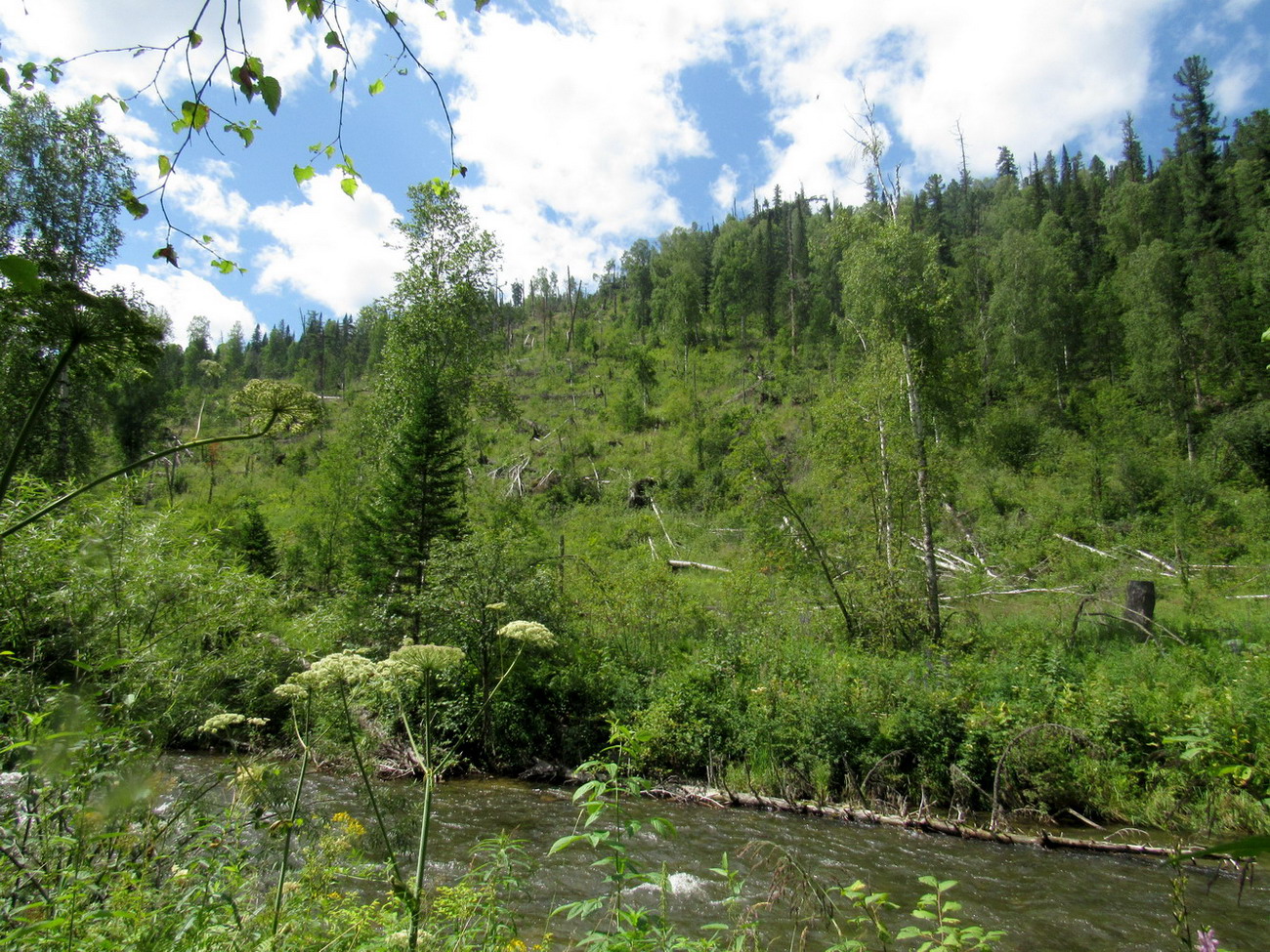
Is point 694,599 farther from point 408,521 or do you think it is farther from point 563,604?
point 408,521

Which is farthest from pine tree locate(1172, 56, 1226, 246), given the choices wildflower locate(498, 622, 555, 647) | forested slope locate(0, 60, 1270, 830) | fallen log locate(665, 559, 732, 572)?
wildflower locate(498, 622, 555, 647)

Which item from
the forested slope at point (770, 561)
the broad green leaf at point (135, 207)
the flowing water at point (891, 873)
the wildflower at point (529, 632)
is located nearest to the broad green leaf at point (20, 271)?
the forested slope at point (770, 561)

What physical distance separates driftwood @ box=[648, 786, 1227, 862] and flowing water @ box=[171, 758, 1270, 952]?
0.14 metres

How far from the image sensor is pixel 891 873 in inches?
308

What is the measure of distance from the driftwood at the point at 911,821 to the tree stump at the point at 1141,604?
4697 millimetres

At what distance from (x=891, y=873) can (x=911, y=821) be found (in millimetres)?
1618

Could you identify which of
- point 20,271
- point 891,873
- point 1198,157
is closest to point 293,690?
point 20,271

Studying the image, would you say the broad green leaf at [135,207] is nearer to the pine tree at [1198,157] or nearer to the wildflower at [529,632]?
the wildflower at [529,632]

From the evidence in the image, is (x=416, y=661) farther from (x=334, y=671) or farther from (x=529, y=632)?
(x=529, y=632)

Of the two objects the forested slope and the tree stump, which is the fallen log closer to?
the forested slope

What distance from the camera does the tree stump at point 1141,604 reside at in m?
12.5

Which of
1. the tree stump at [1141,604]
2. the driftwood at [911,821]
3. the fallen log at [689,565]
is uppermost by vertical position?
the fallen log at [689,565]

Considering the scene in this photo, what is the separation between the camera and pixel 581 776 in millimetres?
11477

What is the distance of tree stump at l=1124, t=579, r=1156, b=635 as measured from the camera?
1255 centimetres
